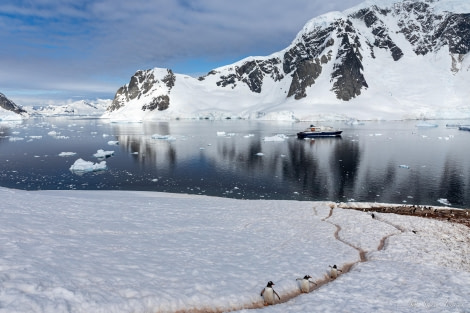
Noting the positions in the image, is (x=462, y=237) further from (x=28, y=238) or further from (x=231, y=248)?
(x=28, y=238)

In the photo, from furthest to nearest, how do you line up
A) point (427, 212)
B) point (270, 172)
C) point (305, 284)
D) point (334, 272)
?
point (270, 172), point (427, 212), point (334, 272), point (305, 284)

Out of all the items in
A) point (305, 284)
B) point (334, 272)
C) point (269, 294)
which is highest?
point (269, 294)

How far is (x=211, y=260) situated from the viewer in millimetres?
16094

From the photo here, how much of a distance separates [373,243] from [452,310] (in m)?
8.06

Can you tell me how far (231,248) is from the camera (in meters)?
18.1

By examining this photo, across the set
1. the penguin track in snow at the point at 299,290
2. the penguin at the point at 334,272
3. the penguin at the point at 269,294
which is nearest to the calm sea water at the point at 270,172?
the penguin track in snow at the point at 299,290

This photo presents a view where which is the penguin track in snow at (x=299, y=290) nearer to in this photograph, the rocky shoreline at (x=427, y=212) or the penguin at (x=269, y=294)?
the penguin at (x=269, y=294)

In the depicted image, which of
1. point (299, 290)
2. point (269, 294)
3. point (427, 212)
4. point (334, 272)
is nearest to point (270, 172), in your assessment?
point (427, 212)

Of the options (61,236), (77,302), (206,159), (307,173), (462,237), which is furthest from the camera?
(206,159)

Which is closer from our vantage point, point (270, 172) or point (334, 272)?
point (334, 272)

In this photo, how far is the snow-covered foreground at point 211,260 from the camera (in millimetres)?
11930

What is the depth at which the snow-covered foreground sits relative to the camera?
39.1 feet

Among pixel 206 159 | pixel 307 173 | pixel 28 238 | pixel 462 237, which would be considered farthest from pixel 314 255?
pixel 206 159

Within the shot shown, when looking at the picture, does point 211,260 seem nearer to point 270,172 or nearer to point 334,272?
point 334,272
